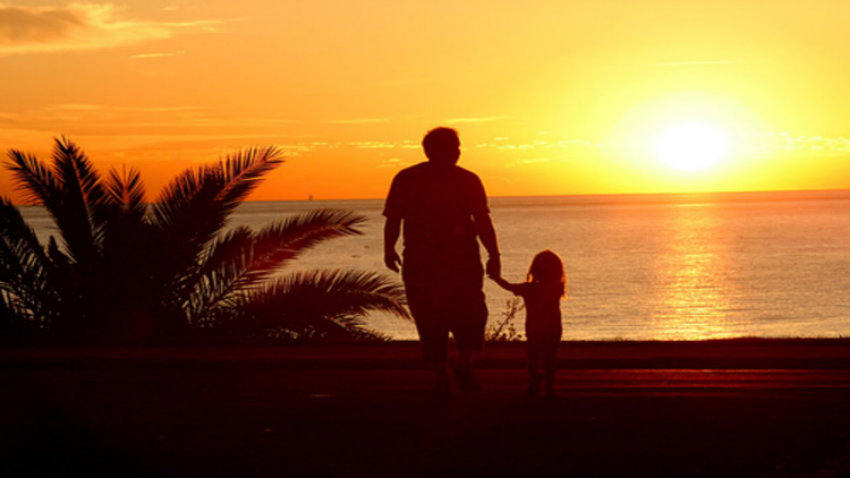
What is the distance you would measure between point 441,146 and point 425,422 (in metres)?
2.25

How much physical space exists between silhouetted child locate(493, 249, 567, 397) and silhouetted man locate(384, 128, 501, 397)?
0.35 meters

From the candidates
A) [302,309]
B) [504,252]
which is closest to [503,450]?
[302,309]

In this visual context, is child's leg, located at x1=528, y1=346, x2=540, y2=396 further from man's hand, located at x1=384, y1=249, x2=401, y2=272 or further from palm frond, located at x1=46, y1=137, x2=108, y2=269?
palm frond, located at x1=46, y1=137, x2=108, y2=269

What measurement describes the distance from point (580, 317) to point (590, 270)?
2989 cm

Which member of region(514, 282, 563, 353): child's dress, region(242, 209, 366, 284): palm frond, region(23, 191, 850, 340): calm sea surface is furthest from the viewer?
region(23, 191, 850, 340): calm sea surface

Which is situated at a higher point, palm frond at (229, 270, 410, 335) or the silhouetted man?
the silhouetted man

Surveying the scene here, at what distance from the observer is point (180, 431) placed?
7.54 metres

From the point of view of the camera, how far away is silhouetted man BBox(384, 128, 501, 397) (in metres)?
9.16

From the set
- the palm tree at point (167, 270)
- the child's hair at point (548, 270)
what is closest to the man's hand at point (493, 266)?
the child's hair at point (548, 270)

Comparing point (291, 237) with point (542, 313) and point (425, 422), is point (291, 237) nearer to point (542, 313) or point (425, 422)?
point (542, 313)

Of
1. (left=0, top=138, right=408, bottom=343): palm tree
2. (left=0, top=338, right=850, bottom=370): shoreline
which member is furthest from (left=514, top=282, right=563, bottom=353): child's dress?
(left=0, top=138, right=408, bottom=343): palm tree

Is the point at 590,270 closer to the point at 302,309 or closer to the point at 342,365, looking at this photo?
the point at 302,309

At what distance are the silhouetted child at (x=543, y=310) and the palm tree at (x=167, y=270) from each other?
25.7 feet

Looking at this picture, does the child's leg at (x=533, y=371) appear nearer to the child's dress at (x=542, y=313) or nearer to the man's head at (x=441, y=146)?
the child's dress at (x=542, y=313)
